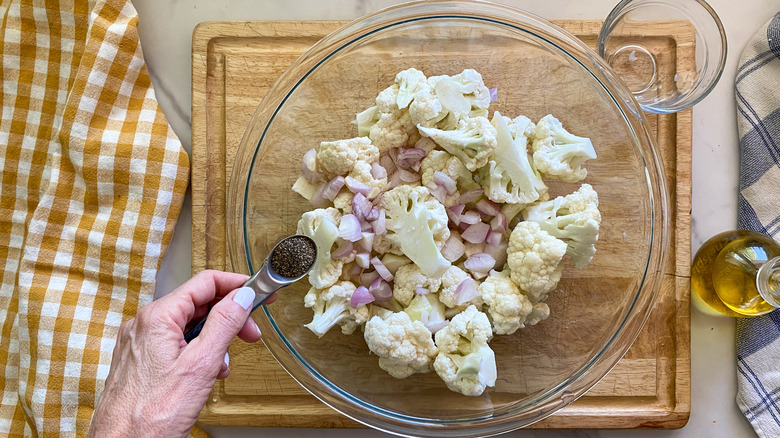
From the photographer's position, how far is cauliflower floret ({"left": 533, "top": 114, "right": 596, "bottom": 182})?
1484mm

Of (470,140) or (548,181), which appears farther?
(548,181)

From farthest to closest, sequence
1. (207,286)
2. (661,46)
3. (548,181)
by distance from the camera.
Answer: (661,46), (548,181), (207,286)

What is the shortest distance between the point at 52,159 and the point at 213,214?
532 millimetres

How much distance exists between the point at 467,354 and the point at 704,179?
3.07 ft

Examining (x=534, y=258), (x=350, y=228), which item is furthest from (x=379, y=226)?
(x=534, y=258)

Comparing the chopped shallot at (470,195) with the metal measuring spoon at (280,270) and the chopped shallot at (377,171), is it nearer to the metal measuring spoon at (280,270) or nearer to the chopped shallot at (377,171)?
the chopped shallot at (377,171)

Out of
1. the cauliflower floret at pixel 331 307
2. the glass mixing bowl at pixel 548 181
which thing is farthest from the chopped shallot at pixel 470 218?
the cauliflower floret at pixel 331 307

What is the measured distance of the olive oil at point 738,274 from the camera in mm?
1583

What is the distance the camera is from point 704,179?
1.78m

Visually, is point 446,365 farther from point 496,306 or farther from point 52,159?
point 52,159

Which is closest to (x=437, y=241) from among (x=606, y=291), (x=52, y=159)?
(x=606, y=291)

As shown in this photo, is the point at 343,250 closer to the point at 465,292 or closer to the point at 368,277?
the point at 368,277

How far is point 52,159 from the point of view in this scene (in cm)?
180

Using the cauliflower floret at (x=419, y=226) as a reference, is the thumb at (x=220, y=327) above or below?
below
